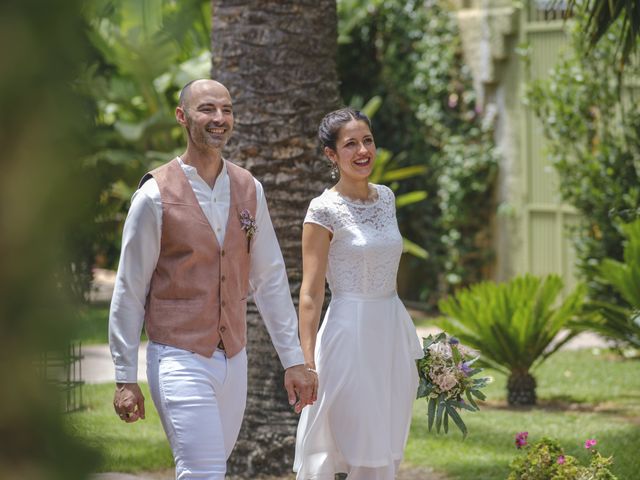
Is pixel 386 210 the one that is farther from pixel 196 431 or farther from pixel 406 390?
pixel 196 431

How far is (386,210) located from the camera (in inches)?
188

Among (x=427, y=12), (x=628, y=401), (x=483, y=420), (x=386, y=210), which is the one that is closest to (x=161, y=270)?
(x=386, y=210)

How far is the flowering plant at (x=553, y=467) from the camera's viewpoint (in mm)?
4918

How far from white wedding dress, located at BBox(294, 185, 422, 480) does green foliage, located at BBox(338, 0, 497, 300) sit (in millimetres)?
8771

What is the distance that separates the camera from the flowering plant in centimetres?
492

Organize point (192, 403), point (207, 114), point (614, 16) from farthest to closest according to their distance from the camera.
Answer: point (614, 16)
point (207, 114)
point (192, 403)

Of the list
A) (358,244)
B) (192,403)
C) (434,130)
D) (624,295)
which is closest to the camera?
(192,403)

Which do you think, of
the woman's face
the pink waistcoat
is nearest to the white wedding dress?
the woman's face

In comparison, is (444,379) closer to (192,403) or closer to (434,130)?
(192,403)

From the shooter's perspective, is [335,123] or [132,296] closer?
[132,296]

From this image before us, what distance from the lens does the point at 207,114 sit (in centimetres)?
396

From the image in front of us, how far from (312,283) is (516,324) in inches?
166

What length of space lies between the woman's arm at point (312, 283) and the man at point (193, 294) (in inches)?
16.2

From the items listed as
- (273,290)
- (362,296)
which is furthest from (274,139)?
A: (273,290)
